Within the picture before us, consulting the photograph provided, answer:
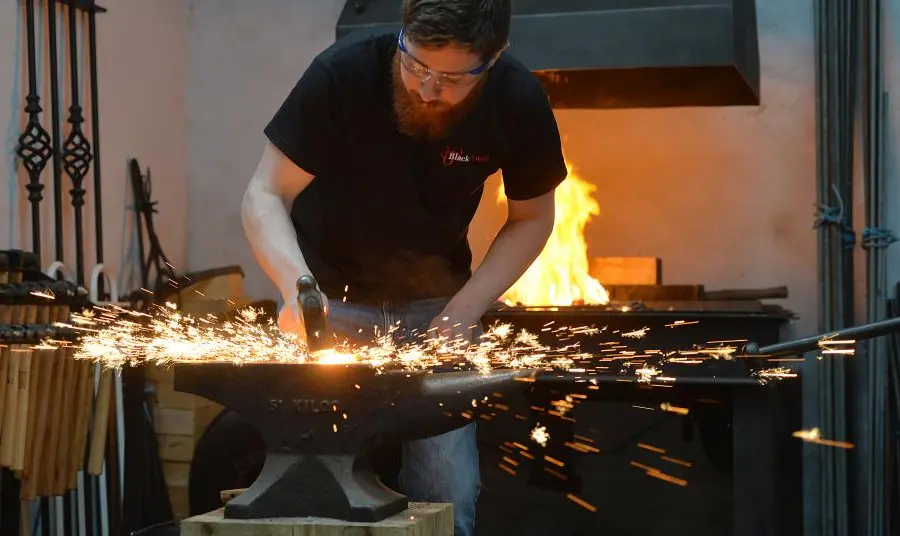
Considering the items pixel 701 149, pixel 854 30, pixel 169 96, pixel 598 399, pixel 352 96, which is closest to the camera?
pixel 352 96

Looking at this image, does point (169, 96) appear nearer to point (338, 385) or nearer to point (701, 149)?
point (701, 149)

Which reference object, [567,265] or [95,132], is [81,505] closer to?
[95,132]

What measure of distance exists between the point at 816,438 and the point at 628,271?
86 cm

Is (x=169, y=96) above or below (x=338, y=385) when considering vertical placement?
above

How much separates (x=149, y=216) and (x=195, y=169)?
0.42 metres

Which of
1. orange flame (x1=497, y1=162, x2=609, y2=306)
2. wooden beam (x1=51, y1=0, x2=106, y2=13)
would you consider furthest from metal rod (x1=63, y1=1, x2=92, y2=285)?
orange flame (x1=497, y1=162, x2=609, y2=306)

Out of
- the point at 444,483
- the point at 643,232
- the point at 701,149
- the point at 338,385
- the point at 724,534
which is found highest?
the point at 701,149

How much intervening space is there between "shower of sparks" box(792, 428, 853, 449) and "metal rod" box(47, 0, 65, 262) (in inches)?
102

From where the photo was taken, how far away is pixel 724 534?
13.2 ft

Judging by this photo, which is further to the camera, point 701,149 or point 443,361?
point 701,149

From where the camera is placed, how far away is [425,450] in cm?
232

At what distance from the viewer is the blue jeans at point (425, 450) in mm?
2318

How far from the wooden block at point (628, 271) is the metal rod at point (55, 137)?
5.96 ft

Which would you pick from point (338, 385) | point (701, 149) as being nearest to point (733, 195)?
point (701, 149)
